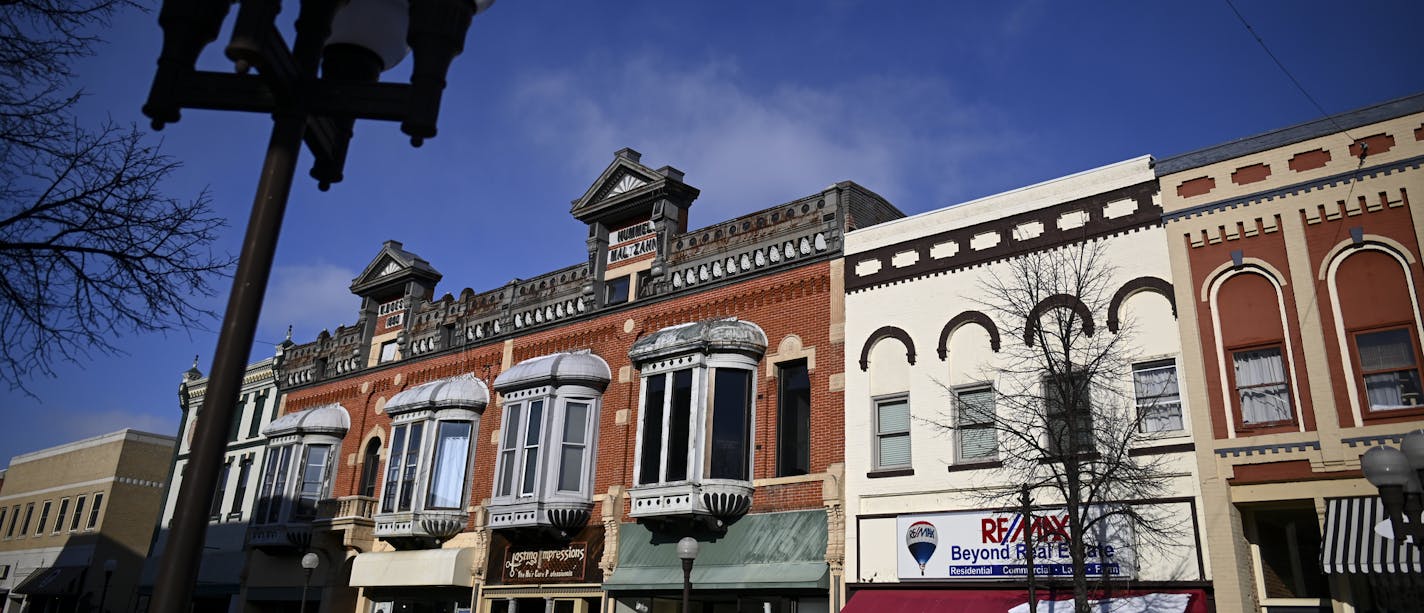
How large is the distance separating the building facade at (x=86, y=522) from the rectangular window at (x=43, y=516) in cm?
5

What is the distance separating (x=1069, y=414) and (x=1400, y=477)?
20.3ft

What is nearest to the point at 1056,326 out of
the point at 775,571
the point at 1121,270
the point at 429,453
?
the point at 1121,270

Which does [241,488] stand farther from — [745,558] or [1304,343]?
[1304,343]

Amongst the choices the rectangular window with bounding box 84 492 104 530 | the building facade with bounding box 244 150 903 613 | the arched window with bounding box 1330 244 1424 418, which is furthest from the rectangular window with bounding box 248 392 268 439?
A: the arched window with bounding box 1330 244 1424 418

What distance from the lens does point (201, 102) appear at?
5684mm

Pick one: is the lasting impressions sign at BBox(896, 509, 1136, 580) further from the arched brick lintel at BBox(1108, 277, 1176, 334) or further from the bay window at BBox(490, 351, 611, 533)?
the bay window at BBox(490, 351, 611, 533)

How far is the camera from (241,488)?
122 ft

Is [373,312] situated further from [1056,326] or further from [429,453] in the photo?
[1056,326]

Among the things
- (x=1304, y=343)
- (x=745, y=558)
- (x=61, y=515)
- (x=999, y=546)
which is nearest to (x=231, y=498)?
(x=61, y=515)

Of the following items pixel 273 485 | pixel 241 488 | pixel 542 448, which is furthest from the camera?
pixel 241 488

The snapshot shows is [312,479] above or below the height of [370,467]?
below

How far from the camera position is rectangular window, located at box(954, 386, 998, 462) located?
19.2m

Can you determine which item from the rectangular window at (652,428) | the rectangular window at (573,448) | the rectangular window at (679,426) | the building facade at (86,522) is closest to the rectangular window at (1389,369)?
the rectangular window at (679,426)

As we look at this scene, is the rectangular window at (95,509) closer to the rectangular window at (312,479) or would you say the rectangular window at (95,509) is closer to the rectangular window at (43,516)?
the rectangular window at (43,516)
